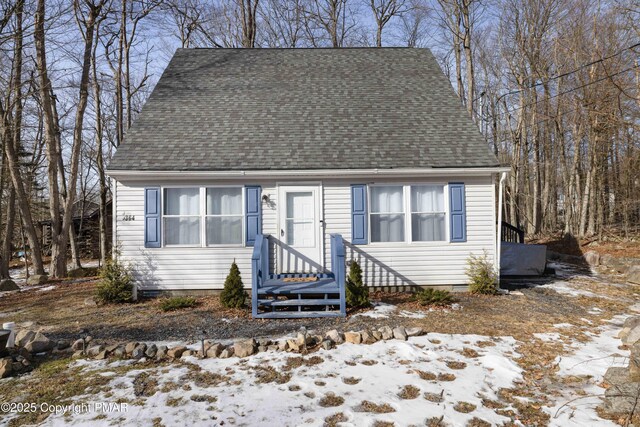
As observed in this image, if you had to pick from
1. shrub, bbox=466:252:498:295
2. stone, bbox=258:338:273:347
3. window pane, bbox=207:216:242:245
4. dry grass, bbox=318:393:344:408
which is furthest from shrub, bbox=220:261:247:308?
shrub, bbox=466:252:498:295

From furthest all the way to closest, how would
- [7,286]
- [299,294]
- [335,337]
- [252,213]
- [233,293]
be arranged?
[7,286] → [252,213] → [233,293] → [299,294] → [335,337]

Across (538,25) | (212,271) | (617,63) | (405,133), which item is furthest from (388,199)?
(538,25)

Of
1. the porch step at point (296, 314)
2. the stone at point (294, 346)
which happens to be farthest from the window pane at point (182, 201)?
the stone at point (294, 346)

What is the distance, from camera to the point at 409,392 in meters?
3.60

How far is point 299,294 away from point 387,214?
2.79 meters

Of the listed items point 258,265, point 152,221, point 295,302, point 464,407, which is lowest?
point 464,407

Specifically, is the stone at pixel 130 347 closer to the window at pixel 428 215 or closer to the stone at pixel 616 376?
the stone at pixel 616 376

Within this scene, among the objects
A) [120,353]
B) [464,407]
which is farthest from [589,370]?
[120,353]

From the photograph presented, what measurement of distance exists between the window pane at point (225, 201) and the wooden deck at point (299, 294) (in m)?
1.27

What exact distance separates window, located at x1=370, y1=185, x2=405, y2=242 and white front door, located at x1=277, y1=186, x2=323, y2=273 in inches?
46.3

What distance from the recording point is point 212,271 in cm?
787

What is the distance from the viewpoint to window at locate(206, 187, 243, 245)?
26.0 feet

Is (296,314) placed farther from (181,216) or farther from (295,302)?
(181,216)

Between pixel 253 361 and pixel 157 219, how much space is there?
180 inches
